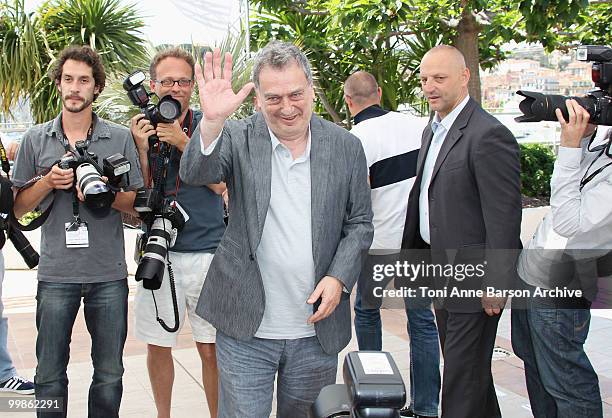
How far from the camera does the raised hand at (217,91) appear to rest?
2.39 meters

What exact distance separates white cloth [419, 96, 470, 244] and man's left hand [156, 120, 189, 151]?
46.8 inches

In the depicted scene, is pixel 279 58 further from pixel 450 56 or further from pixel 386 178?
pixel 386 178

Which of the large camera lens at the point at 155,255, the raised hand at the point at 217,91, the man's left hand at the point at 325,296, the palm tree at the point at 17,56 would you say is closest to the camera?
the raised hand at the point at 217,91

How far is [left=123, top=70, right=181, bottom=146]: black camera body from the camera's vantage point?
131 inches

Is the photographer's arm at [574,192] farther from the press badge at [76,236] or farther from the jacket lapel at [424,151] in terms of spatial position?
the press badge at [76,236]

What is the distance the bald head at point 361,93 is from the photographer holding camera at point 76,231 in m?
1.75

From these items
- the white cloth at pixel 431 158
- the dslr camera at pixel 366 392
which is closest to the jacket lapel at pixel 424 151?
the white cloth at pixel 431 158

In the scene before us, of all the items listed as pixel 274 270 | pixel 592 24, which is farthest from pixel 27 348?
pixel 592 24

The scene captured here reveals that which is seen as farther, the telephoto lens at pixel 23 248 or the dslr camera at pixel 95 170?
the telephoto lens at pixel 23 248

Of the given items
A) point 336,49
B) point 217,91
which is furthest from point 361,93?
point 336,49

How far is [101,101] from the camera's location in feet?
31.9

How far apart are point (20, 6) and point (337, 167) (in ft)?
34.3

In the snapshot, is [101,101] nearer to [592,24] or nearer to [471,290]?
[592,24]

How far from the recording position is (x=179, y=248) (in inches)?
142
